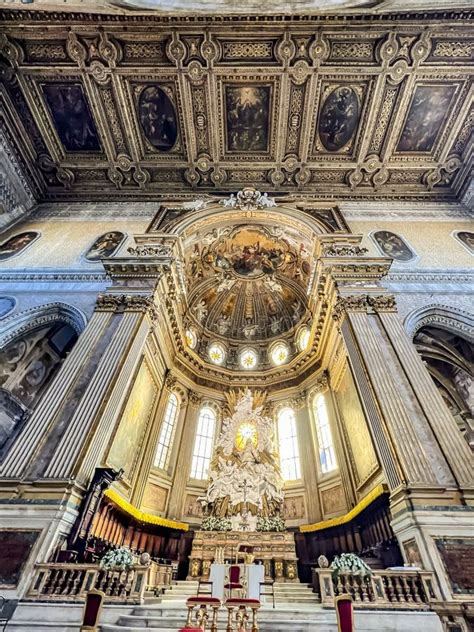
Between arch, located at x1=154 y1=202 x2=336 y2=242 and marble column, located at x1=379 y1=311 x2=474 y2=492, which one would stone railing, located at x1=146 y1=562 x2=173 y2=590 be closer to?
marble column, located at x1=379 y1=311 x2=474 y2=492

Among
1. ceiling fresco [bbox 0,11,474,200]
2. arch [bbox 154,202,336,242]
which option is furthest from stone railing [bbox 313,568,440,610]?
ceiling fresco [bbox 0,11,474,200]

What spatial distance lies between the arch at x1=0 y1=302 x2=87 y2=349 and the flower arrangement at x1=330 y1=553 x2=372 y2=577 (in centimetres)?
852

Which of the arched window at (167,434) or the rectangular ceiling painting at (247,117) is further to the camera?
the rectangular ceiling painting at (247,117)

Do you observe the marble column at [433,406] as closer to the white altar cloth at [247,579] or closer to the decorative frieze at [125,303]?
the white altar cloth at [247,579]

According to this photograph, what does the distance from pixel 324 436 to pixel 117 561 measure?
894 cm

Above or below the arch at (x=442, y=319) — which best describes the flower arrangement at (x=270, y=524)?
below

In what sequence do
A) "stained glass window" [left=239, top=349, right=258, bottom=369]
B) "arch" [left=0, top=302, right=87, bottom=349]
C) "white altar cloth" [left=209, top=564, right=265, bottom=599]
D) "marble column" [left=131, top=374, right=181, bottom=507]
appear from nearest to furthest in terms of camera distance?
"white altar cloth" [left=209, top=564, right=265, bottom=599] < "arch" [left=0, top=302, right=87, bottom=349] < "marble column" [left=131, top=374, right=181, bottom=507] < "stained glass window" [left=239, top=349, right=258, bottom=369]

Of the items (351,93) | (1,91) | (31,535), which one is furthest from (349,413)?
(1,91)

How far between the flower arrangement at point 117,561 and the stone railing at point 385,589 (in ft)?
10.3

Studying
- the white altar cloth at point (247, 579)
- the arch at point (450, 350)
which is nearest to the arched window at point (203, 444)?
the white altar cloth at point (247, 579)

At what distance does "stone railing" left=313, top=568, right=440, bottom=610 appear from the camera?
4.84m

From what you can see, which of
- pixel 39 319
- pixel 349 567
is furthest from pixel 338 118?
pixel 349 567

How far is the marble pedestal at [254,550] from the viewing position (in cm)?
880

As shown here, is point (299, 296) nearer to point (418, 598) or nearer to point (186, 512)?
point (186, 512)
